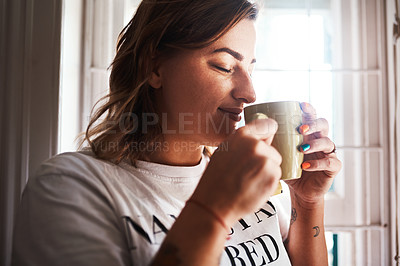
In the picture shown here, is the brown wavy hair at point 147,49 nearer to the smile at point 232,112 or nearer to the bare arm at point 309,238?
the smile at point 232,112

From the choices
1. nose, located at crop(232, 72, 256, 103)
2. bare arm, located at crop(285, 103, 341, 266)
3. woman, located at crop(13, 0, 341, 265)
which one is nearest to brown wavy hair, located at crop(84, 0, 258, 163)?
woman, located at crop(13, 0, 341, 265)

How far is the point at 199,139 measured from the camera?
0.81m

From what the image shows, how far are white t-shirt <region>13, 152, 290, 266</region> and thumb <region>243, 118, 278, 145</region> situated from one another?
0.29 meters

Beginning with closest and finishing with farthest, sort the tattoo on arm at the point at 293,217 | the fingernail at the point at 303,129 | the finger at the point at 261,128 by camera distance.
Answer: the finger at the point at 261,128
the fingernail at the point at 303,129
the tattoo on arm at the point at 293,217

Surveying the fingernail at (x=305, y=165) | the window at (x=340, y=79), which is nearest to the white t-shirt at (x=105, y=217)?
the fingernail at (x=305, y=165)

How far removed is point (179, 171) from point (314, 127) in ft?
1.25

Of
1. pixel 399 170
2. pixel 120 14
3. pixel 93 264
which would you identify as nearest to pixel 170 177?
pixel 93 264

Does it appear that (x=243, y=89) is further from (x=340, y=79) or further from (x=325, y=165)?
(x=340, y=79)

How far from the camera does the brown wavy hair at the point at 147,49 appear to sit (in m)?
0.77

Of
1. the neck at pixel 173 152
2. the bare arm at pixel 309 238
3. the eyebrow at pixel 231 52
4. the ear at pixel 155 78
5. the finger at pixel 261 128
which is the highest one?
the eyebrow at pixel 231 52

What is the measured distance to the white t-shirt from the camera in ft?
1.79

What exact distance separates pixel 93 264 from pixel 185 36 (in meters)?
0.58

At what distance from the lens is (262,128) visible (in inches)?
23.4

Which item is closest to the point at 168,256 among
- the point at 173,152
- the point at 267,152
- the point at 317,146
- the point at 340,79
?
the point at 267,152
